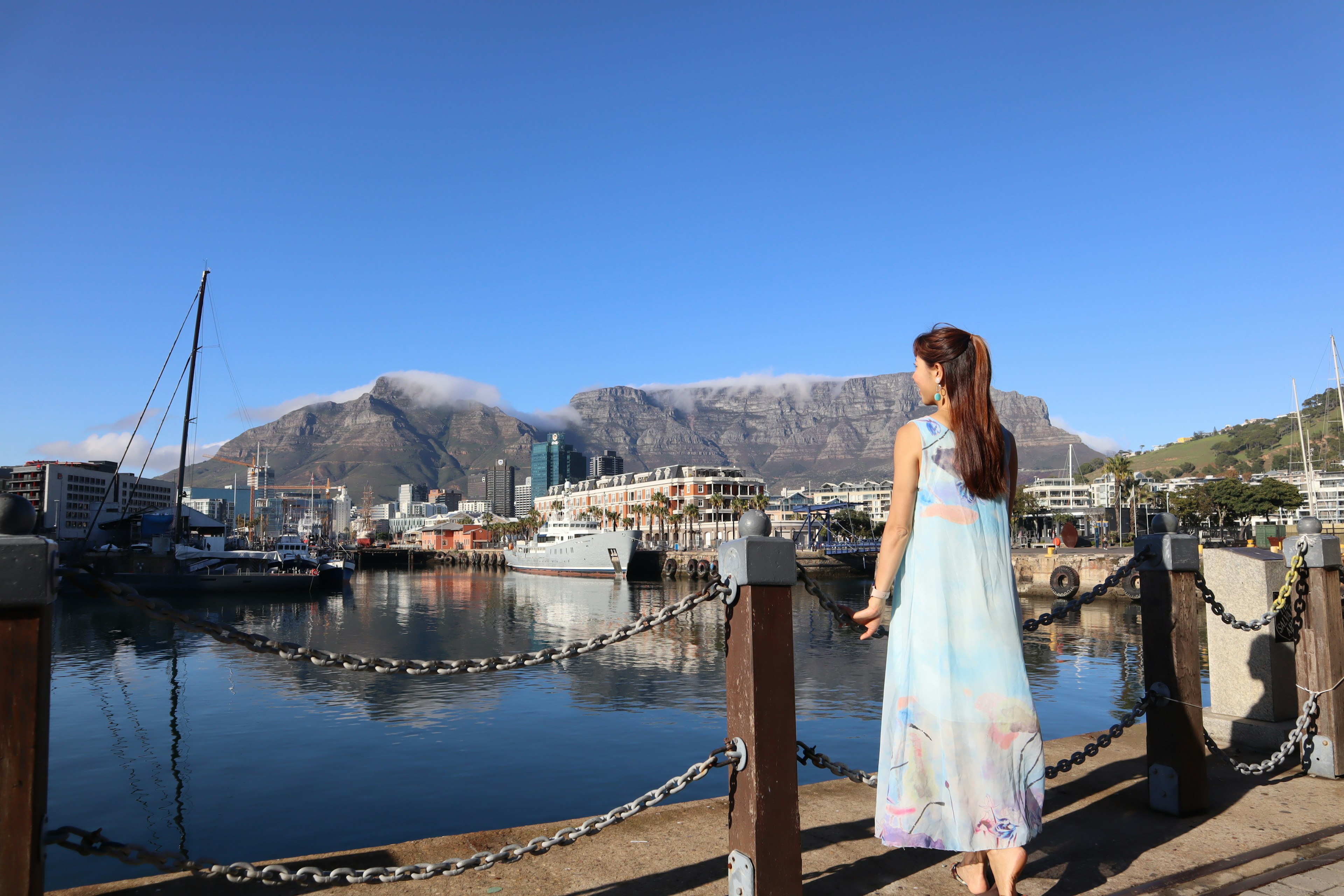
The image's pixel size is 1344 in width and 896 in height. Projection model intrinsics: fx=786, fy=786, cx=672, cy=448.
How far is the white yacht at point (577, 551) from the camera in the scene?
238 ft

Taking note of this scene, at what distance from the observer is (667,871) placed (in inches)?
125

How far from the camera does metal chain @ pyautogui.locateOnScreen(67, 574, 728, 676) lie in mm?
2547

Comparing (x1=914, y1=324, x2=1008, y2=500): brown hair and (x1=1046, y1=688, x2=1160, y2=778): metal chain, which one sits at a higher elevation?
(x1=914, y1=324, x2=1008, y2=500): brown hair

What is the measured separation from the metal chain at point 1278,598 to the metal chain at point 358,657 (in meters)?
3.13

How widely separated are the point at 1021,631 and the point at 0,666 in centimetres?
302

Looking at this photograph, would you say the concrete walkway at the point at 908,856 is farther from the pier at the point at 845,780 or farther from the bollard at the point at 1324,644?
the bollard at the point at 1324,644

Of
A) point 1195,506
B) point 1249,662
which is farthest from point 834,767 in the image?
point 1195,506

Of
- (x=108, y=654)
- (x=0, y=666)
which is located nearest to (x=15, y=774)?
(x=0, y=666)

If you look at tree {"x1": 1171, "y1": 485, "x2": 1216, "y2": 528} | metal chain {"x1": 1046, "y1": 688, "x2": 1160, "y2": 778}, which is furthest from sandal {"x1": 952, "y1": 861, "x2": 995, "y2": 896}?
tree {"x1": 1171, "y1": 485, "x2": 1216, "y2": 528}

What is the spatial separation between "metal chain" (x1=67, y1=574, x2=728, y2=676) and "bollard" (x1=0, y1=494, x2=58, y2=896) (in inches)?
10.4

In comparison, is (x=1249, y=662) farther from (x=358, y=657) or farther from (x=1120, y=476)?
(x=1120, y=476)

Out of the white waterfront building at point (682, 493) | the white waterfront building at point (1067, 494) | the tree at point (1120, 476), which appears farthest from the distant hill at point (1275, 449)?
the white waterfront building at point (682, 493)

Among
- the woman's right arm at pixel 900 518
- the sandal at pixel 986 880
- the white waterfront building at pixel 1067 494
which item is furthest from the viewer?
the white waterfront building at pixel 1067 494

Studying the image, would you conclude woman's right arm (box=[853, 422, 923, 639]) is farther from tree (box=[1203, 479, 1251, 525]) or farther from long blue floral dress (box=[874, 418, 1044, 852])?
tree (box=[1203, 479, 1251, 525])
